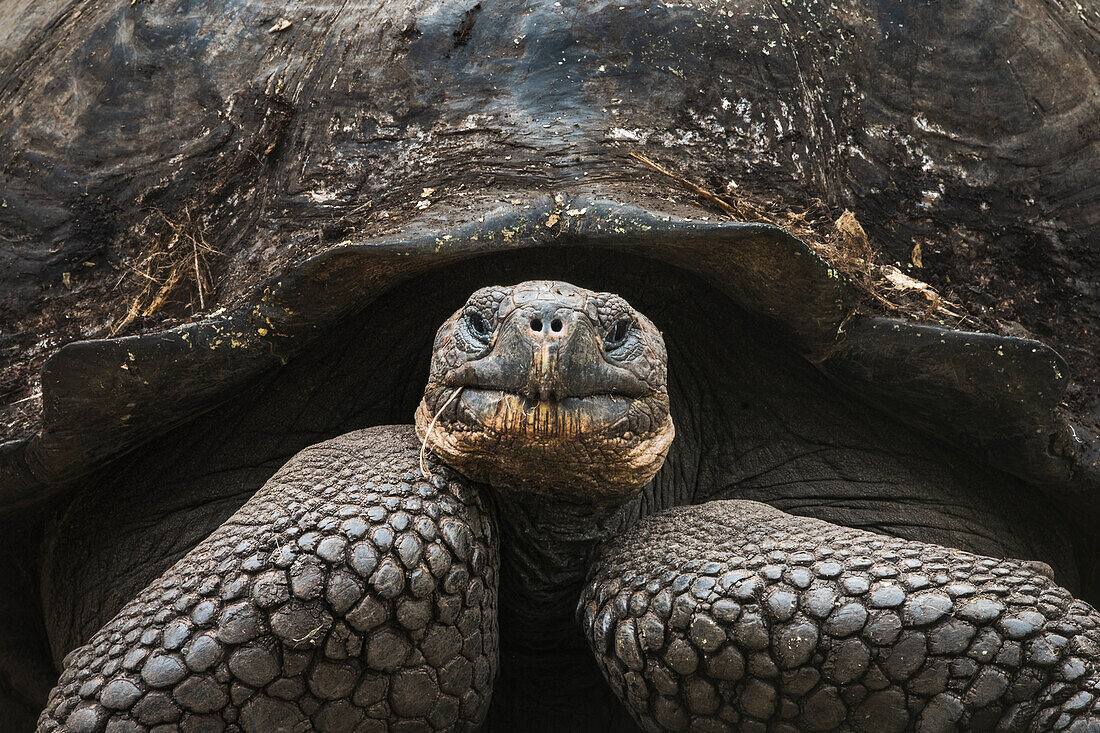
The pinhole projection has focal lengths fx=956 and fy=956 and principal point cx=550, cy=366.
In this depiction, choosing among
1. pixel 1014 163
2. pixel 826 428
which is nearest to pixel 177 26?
pixel 826 428

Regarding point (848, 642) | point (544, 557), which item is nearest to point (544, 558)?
point (544, 557)

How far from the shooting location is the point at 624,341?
7.43ft

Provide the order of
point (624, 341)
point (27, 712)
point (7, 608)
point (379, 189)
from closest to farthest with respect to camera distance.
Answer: point (624, 341)
point (379, 189)
point (7, 608)
point (27, 712)

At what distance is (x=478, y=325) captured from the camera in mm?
2273

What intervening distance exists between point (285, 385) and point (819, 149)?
1728 mm

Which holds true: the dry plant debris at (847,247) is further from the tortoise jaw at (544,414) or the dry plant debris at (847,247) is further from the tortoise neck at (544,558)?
the tortoise neck at (544,558)

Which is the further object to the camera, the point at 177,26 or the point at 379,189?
the point at 177,26

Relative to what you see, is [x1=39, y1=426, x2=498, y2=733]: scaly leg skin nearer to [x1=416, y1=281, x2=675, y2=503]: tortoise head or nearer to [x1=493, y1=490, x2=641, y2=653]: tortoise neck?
[x1=416, y1=281, x2=675, y2=503]: tortoise head

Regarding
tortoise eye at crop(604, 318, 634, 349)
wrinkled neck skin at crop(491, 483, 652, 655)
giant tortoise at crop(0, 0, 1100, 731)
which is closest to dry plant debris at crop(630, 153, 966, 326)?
giant tortoise at crop(0, 0, 1100, 731)

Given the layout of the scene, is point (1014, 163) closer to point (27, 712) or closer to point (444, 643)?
point (444, 643)

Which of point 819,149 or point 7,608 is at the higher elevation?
point 819,149

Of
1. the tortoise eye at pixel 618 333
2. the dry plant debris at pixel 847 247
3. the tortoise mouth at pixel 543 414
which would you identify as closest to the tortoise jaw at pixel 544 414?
the tortoise mouth at pixel 543 414

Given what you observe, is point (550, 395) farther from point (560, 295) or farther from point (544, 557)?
point (544, 557)

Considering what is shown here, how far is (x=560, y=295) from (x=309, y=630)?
900 millimetres
